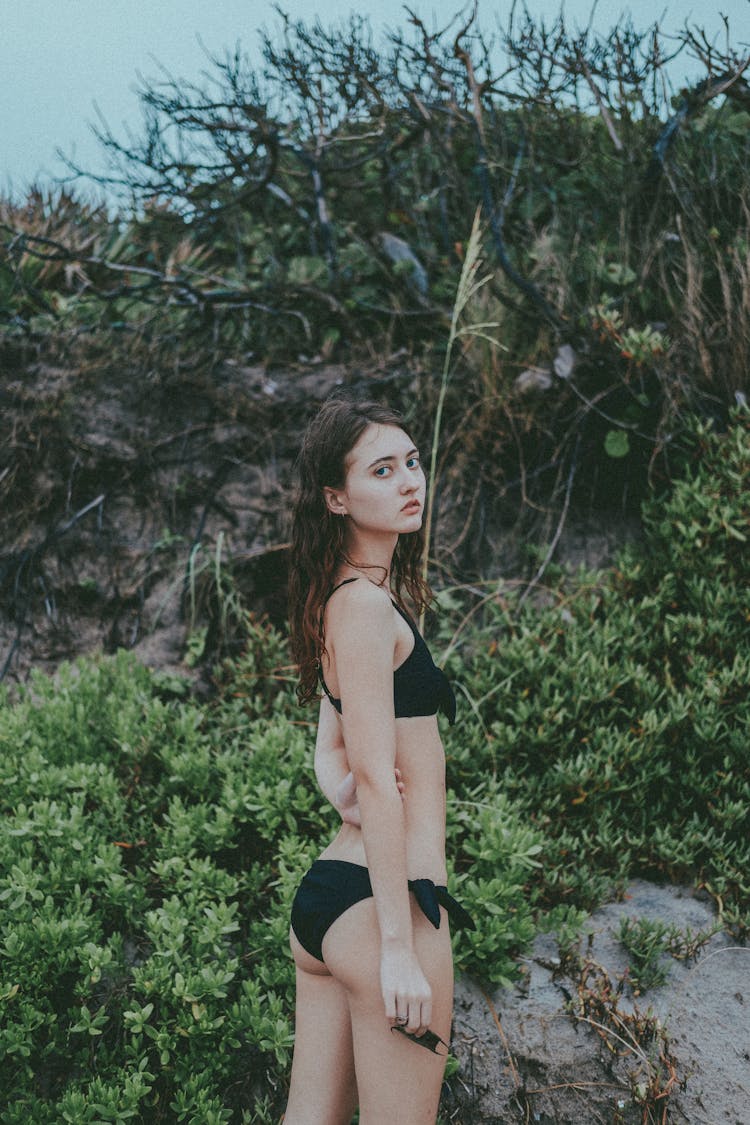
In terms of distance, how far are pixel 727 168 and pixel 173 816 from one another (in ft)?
16.7

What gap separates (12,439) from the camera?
510 cm

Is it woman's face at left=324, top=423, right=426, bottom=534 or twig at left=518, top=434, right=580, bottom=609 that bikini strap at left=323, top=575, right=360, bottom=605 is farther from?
twig at left=518, top=434, right=580, bottom=609

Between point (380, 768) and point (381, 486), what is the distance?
66 cm

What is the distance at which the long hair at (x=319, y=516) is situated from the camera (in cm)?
203

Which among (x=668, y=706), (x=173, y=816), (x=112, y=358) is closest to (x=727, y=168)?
(x=668, y=706)

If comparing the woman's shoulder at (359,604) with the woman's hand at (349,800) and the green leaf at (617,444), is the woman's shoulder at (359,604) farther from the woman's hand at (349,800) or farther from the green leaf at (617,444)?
the green leaf at (617,444)

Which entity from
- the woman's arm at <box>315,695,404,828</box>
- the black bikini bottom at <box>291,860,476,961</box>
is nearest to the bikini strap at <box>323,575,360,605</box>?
the woman's arm at <box>315,695,404,828</box>

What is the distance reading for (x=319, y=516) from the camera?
2.07 meters

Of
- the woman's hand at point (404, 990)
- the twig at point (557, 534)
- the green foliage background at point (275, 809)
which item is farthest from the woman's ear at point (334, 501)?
the twig at point (557, 534)

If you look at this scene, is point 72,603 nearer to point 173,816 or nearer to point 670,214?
point 173,816

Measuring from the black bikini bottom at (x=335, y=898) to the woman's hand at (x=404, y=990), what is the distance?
0.39 ft

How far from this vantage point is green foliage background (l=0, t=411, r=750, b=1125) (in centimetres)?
252

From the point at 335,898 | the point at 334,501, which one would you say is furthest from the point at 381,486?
the point at 335,898

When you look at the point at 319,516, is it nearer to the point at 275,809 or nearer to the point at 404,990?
the point at 404,990
